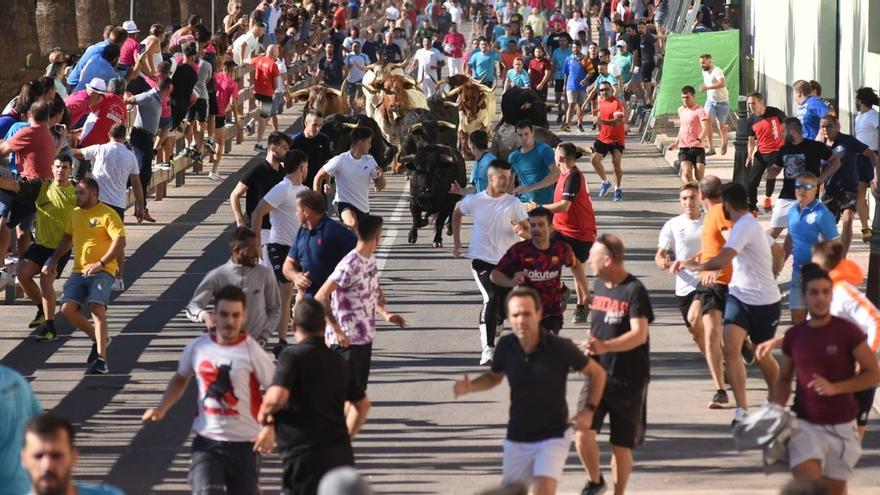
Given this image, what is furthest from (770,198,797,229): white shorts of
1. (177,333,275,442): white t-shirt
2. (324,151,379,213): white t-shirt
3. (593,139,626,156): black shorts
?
(177,333,275,442): white t-shirt

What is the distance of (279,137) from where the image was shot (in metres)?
17.0

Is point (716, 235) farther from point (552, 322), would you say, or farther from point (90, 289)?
point (90, 289)

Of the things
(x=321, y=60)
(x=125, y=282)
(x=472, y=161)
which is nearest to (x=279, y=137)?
(x=125, y=282)

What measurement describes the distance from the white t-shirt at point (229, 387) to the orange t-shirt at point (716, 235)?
5218 mm

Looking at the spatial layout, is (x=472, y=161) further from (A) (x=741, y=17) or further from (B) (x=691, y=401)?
(B) (x=691, y=401)

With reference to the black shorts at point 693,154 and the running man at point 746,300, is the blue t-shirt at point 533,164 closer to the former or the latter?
the running man at point 746,300

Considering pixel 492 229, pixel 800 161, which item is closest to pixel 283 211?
pixel 492 229

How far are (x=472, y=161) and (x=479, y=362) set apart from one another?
659 inches

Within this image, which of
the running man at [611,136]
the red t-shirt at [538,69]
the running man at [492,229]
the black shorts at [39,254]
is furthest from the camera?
the red t-shirt at [538,69]

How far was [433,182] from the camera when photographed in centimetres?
2194

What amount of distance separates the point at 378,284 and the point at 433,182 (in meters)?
8.02

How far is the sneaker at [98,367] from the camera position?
1532 centimetres

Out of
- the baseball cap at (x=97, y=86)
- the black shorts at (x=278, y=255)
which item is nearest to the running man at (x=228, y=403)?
the black shorts at (x=278, y=255)

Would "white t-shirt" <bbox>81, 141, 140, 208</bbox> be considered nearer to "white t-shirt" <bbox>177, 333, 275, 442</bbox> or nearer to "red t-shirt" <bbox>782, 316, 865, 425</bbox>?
"white t-shirt" <bbox>177, 333, 275, 442</bbox>
